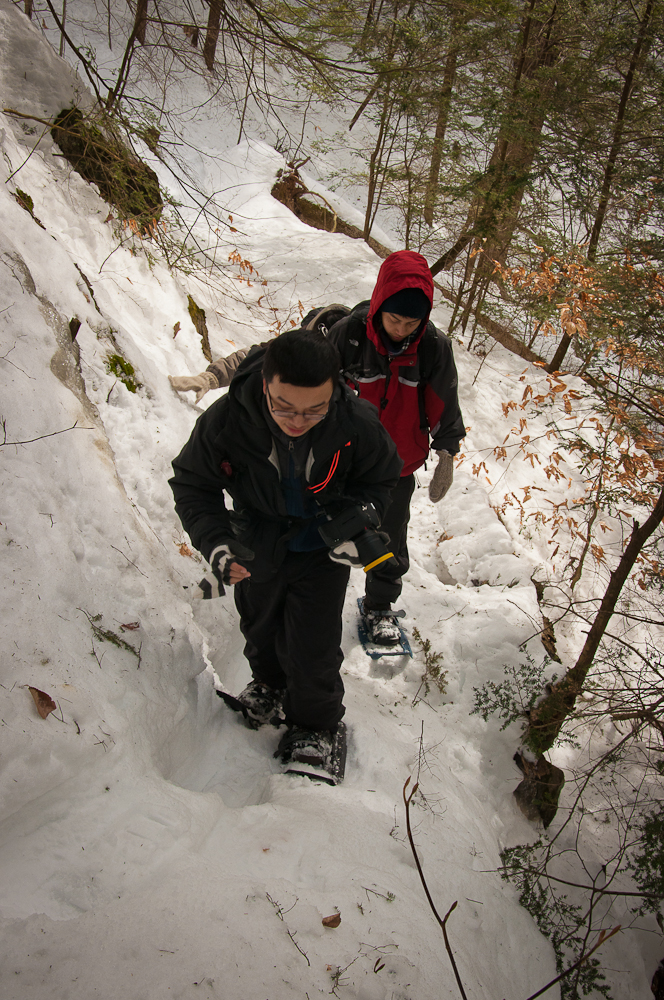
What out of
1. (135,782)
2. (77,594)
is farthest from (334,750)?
(77,594)

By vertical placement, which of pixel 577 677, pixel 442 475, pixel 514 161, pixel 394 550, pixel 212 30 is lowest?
pixel 577 677

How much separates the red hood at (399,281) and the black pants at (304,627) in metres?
1.22

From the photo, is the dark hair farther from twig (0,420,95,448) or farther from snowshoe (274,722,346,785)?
snowshoe (274,722,346,785)

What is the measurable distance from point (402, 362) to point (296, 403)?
1.17 metres

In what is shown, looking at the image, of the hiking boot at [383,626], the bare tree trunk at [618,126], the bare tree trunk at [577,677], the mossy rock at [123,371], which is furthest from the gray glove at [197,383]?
the bare tree trunk at [618,126]

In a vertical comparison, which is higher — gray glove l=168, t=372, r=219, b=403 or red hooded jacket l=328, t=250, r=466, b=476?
red hooded jacket l=328, t=250, r=466, b=476

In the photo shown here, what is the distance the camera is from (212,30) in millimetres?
3113

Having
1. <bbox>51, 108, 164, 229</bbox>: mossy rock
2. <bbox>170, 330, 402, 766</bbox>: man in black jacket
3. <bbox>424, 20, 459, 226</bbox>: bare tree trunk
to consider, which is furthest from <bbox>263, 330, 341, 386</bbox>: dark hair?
<bbox>424, 20, 459, 226</bbox>: bare tree trunk

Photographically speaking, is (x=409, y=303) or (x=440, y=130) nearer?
(x=409, y=303)

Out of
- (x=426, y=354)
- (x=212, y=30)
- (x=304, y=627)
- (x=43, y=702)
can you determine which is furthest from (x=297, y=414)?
(x=212, y=30)

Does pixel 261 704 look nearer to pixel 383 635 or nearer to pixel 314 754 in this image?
pixel 314 754

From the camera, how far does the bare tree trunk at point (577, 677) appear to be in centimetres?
286

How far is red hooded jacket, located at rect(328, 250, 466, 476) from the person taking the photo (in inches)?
105

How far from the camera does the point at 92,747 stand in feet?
6.23
